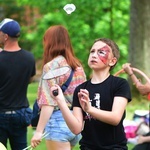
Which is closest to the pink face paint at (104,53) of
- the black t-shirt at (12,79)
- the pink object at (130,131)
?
the black t-shirt at (12,79)

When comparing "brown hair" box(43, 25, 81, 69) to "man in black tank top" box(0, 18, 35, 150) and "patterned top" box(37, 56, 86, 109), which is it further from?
"man in black tank top" box(0, 18, 35, 150)

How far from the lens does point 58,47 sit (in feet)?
18.7

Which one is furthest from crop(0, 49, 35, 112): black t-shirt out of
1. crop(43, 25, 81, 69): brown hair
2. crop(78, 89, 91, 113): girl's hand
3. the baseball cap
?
crop(78, 89, 91, 113): girl's hand

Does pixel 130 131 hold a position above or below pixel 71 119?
below

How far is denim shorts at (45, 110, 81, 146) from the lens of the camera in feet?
18.2

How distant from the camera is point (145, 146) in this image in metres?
4.79

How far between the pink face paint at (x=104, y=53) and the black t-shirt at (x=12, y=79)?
5.77 ft

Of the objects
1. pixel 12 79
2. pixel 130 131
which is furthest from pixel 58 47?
pixel 130 131

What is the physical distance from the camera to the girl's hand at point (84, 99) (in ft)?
13.2

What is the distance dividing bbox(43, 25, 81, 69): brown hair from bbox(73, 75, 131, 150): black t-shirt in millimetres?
1297

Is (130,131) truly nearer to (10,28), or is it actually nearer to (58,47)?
(10,28)

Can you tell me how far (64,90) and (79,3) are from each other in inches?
486

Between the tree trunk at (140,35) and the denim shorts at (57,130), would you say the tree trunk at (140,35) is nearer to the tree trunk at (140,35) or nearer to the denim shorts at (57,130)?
the tree trunk at (140,35)

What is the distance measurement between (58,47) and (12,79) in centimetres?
73
